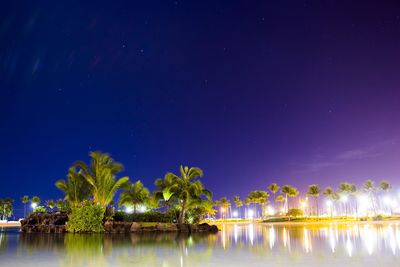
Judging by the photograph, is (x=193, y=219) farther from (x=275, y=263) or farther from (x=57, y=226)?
(x=275, y=263)

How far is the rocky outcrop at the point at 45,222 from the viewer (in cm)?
3169

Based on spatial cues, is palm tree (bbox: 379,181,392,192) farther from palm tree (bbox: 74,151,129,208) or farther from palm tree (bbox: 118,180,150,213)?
palm tree (bbox: 74,151,129,208)

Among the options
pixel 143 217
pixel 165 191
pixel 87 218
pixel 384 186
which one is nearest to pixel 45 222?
pixel 87 218

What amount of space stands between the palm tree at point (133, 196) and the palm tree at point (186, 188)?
26.8 ft

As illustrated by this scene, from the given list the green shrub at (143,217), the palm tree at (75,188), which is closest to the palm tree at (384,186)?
the green shrub at (143,217)

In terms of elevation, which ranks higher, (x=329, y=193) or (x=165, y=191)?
(x=165, y=191)

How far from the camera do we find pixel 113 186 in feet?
104

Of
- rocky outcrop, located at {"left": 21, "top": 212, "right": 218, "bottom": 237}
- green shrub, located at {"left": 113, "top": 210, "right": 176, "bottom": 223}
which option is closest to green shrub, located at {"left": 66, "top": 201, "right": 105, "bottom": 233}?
rocky outcrop, located at {"left": 21, "top": 212, "right": 218, "bottom": 237}

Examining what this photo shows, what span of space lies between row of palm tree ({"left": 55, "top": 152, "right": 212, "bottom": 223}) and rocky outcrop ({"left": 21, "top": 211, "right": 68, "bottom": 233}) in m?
1.68

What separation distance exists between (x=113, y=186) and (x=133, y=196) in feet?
31.3

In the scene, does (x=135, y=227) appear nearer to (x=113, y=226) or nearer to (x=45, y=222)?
(x=113, y=226)

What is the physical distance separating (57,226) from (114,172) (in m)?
6.94

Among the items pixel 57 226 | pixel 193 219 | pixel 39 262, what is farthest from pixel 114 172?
pixel 39 262

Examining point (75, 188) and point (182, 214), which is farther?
point (75, 188)
